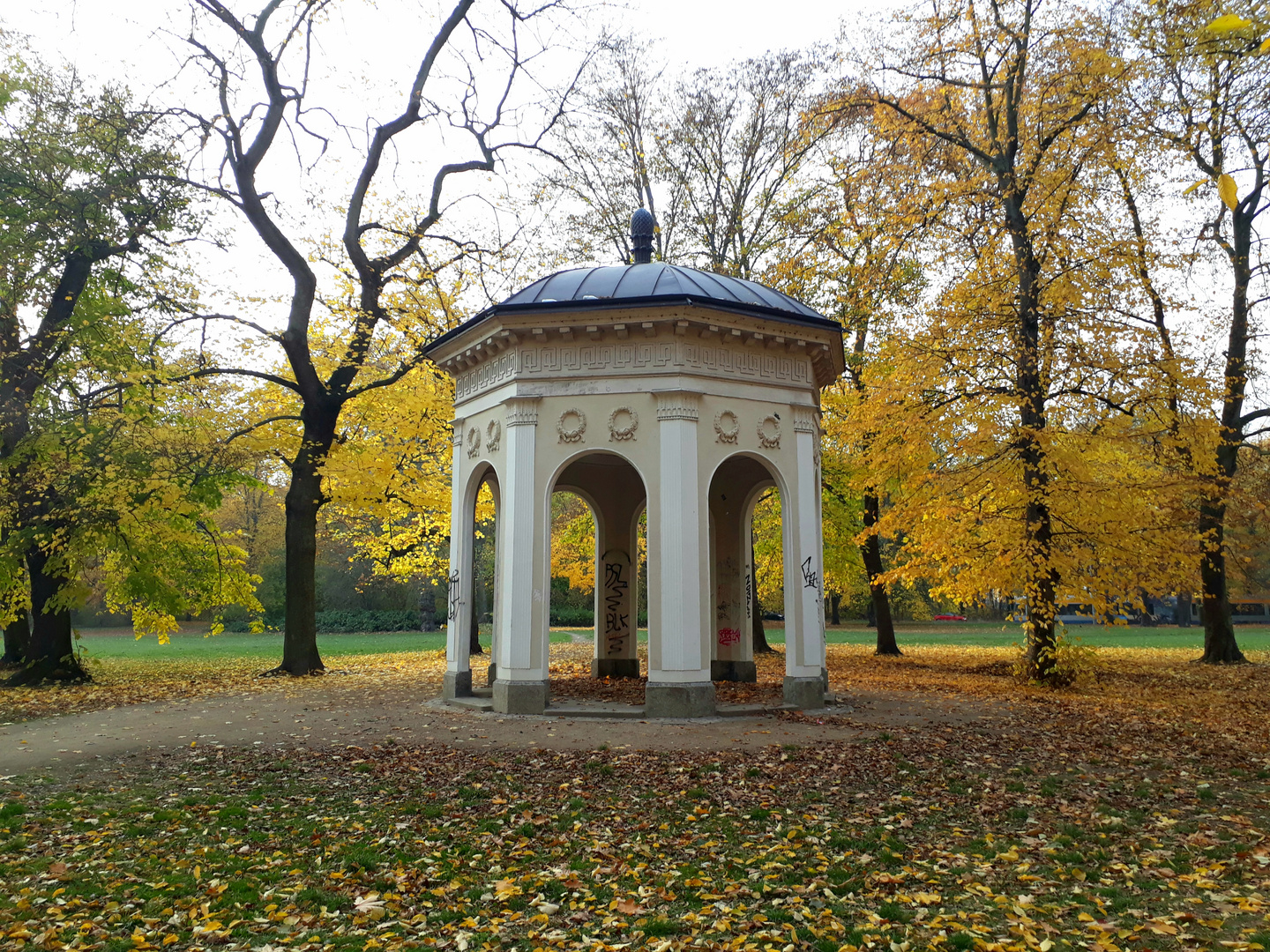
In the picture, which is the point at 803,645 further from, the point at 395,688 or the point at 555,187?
the point at 555,187

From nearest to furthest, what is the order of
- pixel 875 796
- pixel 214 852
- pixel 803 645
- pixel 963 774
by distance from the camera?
pixel 214 852, pixel 875 796, pixel 963 774, pixel 803 645

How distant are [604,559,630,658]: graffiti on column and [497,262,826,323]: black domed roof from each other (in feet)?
19.4

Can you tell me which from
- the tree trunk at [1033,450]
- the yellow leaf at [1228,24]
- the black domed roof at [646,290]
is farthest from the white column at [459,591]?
the yellow leaf at [1228,24]

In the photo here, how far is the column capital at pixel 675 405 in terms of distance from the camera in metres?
11.3

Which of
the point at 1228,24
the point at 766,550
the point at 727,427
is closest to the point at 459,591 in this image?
the point at 727,427

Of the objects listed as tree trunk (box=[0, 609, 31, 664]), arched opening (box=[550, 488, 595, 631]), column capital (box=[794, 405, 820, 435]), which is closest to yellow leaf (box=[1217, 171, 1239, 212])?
column capital (box=[794, 405, 820, 435])

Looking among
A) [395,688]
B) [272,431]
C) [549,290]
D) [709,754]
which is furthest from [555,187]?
[709,754]

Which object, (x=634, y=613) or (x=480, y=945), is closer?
(x=480, y=945)

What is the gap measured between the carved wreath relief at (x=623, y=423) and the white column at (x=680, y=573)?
374 mm

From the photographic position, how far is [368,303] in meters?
18.4

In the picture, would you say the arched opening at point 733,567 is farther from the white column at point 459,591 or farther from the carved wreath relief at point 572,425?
the white column at point 459,591

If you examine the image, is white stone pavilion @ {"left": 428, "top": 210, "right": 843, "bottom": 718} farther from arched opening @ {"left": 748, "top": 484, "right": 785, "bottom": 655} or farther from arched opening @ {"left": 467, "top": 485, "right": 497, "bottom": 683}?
arched opening @ {"left": 748, "top": 484, "right": 785, "bottom": 655}

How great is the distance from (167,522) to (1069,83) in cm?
1910

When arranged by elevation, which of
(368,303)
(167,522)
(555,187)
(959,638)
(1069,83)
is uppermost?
(555,187)
